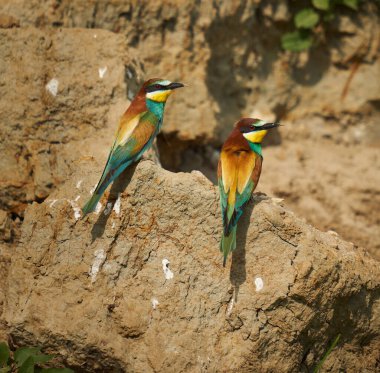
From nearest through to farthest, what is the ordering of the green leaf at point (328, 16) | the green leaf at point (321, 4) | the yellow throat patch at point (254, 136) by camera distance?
1. the yellow throat patch at point (254, 136)
2. the green leaf at point (321, 4)
3. the green leaf at point (328, 16)

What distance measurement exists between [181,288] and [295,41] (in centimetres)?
303

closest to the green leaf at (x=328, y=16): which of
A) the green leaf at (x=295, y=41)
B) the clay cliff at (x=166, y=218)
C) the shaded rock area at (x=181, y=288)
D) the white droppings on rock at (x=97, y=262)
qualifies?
the green leaf at (x=295, y=41)

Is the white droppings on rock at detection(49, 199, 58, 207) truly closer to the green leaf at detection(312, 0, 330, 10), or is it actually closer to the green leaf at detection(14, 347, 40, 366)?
the green leaf at detection(14, 347, 40, 366)

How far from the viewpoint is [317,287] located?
3133mm

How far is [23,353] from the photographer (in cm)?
303

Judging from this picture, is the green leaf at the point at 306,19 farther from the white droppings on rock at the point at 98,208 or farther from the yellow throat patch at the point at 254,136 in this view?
the white droppings on rock at the point at 98,208

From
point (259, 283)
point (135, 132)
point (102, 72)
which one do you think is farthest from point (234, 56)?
point (259, 283)

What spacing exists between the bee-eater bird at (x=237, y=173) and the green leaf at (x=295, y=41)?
1935 mm

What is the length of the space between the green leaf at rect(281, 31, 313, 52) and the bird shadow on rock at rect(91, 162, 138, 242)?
258cm

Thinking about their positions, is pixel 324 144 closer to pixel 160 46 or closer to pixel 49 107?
pixel 160 46

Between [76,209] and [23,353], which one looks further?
[76,209]

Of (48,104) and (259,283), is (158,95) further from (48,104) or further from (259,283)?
(259,283)

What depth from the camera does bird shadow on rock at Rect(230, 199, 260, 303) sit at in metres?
3.19

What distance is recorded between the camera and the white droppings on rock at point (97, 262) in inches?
127
